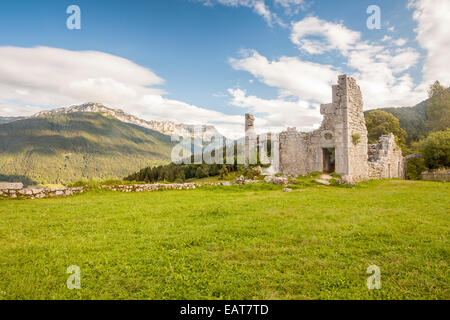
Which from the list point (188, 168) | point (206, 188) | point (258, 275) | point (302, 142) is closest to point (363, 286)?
point (258, 275)

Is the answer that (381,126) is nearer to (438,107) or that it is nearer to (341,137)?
(438,107)

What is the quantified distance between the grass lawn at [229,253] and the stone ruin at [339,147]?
31.4 ft

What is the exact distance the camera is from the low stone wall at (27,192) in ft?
39.8

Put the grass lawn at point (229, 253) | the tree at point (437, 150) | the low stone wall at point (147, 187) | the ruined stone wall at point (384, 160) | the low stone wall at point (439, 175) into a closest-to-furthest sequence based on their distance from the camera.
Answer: the grass lawn at point (229, 253)
the low stone wall at point (147, 187)
the low stone wall at point (439, 175)
the ruined stone wall at point (384, 160)
the tree at point (437, 150)

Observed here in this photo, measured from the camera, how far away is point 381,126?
43688 millimetres

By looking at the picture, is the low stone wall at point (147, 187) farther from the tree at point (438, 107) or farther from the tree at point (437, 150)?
the tree at point (438, 107)

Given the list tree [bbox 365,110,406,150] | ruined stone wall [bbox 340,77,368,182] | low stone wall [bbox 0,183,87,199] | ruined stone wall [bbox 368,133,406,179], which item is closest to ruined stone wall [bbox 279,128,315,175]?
ruined stone wall [bbox 340,77,368,182]

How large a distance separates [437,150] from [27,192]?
114 feet

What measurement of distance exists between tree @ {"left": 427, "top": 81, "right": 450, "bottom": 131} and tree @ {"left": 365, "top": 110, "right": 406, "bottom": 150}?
8074mm

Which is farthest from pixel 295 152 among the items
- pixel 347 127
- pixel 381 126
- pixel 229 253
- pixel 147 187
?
pixel 381 126

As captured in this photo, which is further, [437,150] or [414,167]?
[414,167]

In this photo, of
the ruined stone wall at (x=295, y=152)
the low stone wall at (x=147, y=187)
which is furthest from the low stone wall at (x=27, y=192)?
the ruined stone wall at (x=295, y=152)

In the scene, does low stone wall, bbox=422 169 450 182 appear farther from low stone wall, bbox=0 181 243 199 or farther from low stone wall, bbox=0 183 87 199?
low stone wall, bbox=0 183 87 199

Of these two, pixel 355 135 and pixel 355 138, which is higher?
pixel 355 135
